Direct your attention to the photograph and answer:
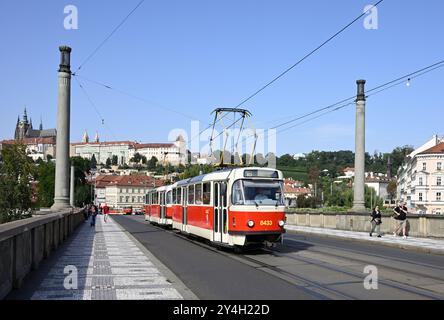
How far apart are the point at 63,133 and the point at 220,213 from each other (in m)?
12.0

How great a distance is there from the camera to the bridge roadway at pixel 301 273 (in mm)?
10344

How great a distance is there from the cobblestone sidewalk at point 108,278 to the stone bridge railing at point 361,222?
46.6 feet

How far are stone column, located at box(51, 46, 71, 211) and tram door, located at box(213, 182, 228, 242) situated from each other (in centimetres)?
1057

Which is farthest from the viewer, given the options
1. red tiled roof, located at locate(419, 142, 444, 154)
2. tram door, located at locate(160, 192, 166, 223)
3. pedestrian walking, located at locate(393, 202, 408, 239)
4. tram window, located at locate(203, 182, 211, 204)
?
red tiled roof, located at locate(419, 142, 444, 154)

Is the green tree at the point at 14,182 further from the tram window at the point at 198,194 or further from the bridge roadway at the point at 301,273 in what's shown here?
the bridge roadway at the point at 301,273

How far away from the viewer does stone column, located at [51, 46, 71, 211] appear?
27.7 m

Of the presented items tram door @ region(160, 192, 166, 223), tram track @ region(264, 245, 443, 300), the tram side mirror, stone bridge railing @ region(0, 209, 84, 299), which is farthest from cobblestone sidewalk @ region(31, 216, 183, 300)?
tram door @ region(160, 192, 166, 223)

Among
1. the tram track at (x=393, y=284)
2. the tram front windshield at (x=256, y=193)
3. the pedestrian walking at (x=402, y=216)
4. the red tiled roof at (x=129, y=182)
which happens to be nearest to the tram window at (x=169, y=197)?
the pedestrian walking at (x=402, y=216)

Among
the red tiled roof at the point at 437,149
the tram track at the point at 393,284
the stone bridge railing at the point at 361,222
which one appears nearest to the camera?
the tram track at the point at 393,284

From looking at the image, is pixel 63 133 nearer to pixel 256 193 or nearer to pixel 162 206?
pixel 162 206

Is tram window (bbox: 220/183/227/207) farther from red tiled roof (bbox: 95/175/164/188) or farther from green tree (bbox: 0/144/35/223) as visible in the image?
red tiled roof (bbox: 95/175/164/188)
